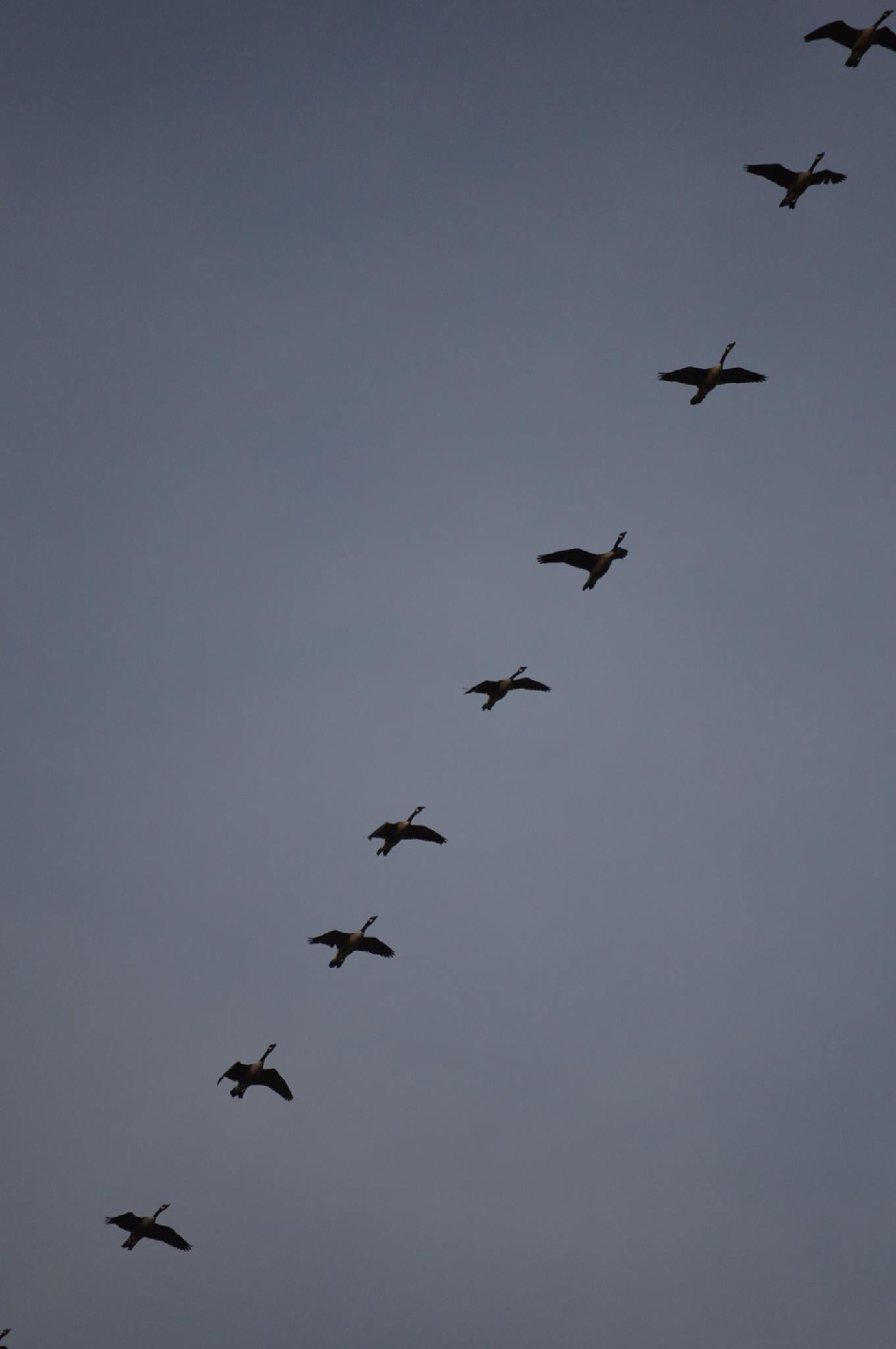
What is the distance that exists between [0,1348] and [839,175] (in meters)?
47.8

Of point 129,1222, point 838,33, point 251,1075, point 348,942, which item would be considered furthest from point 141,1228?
point 838,33

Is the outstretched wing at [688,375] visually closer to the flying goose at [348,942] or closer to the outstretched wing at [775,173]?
the outstretched wing at [775,173]

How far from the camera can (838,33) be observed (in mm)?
37844

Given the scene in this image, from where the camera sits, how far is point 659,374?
137 ft

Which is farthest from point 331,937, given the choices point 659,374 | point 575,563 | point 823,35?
point 823,35

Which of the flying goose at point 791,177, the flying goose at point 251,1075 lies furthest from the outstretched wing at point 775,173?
the flying goose at point 251,1075

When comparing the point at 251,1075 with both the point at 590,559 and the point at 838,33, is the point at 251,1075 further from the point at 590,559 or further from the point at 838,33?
the point at 838,33

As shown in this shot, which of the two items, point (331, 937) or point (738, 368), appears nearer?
point (738, 368)

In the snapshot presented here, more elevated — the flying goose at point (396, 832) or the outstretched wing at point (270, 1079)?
the flying goose at point (396, 832)

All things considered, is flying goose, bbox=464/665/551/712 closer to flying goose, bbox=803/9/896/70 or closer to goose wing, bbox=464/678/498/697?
goose wing, bbox=464/678/498/697

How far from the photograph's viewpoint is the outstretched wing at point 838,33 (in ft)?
122

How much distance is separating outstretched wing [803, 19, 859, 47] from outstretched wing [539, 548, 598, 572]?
1691 centimetres

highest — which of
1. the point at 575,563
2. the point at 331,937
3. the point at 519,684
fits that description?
the point at 575,563

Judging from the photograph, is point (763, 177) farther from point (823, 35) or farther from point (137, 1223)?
point (137, 1223)
